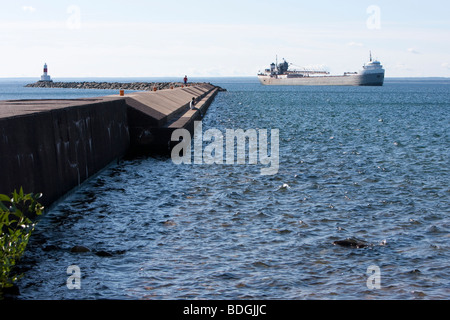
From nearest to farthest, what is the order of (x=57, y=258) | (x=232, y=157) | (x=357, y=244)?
1. (x=57, y=258)
2. (x=357, y=244)
3. (x=232, y=157)

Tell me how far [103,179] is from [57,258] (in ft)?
25.9

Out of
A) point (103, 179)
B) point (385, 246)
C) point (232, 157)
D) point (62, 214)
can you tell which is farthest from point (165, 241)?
point (232, 157)

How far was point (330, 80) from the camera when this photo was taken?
562 ft

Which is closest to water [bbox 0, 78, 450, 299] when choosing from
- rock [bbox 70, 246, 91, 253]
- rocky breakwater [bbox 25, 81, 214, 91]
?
rock [bbox 70, 246, 91, 253]

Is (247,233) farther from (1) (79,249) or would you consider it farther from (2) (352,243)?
(1) (79,249)

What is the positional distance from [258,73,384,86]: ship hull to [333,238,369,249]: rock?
5983 inches

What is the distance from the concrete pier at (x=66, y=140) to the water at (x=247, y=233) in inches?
28.1

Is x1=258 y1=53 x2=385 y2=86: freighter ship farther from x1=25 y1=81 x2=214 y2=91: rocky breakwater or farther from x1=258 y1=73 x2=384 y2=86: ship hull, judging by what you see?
x1=25 y1=81 x2=214 y2=91: rocky breakwater

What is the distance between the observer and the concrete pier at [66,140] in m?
10.5

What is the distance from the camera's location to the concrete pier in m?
10.5
